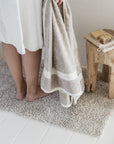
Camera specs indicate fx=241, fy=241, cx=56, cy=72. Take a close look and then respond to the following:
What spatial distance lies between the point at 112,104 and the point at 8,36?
79 centimetres

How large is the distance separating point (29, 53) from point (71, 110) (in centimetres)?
46

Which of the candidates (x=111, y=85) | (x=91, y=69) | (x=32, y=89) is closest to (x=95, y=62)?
(x=91, y=69)

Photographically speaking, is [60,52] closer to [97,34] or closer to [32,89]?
[97,34]

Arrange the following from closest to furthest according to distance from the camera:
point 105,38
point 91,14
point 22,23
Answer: point 22,23, point 105,38, point 91,14

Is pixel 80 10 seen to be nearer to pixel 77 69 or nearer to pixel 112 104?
pixel 77 69

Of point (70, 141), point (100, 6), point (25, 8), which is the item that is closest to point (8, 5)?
point (25, 8)

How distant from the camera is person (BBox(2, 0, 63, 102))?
125 centimetres

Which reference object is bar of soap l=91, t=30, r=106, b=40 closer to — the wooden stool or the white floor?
the wooden stool

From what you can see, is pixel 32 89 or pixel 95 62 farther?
pixel 32 89

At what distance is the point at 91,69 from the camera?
157 cm

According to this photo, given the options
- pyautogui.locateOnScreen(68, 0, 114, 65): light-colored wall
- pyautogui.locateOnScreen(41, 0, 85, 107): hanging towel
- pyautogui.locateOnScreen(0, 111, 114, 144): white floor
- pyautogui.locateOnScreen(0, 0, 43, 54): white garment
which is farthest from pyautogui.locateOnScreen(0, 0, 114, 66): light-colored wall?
pyautogui.locateOnScreen(0, 111, 114, 144): white floor

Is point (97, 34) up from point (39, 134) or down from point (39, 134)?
up

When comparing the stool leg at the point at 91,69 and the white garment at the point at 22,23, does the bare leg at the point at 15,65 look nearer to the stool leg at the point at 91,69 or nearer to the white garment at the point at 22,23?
the white garment at the point at 22,23

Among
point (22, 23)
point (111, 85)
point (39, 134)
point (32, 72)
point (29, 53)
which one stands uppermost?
point (22, 23)
